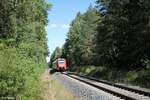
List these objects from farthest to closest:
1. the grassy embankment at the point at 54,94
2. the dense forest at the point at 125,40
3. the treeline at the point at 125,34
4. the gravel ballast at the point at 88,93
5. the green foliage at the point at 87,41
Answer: the green foliage at the point at 87,41, the treeline at the point at 125,34, the dense forest at the point at 125,40, the gravel ballast at the point at 88,93, the grassy embankment at the point at 54,94

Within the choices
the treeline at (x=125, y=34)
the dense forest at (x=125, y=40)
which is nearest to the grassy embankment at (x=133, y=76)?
the dense forest at (x=125, y=40)

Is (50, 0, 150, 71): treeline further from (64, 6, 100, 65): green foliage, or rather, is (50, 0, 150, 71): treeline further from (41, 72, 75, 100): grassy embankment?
(64, 6, 100, 65): green foliage

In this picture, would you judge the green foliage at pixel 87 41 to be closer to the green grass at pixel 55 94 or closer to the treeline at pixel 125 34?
the treeline at pixel 125 34

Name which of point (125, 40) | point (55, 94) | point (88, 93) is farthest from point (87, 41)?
point (55, 94)

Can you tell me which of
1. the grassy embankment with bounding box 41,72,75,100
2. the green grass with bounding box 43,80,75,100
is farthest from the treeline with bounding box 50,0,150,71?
the green grass with bounding box 43,80,75,100

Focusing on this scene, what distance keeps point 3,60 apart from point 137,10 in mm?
31826

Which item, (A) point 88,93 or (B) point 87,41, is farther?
(B) point 87,41

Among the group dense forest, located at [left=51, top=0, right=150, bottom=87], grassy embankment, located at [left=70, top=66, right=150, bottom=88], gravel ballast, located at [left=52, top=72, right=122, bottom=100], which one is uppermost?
dense forest, located at [left=51, top=0, right=150, bottom=87]

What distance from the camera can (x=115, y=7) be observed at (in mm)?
51156

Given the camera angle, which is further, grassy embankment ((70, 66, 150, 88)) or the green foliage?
the green foliage

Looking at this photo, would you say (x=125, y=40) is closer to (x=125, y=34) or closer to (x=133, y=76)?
(x=125, y=34)

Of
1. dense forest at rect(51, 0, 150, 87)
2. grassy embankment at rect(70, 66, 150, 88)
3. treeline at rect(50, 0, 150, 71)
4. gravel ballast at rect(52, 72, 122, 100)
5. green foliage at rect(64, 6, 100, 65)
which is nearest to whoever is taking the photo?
gravel ballast at rect(52, 72, 122, 100)

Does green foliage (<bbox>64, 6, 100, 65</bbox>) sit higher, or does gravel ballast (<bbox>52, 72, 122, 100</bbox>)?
green foliage (<bbox>64, 6, 100, 65</bbox>)

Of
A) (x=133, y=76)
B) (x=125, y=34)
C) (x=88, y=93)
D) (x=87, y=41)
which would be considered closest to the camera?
(x=88, y=93)
